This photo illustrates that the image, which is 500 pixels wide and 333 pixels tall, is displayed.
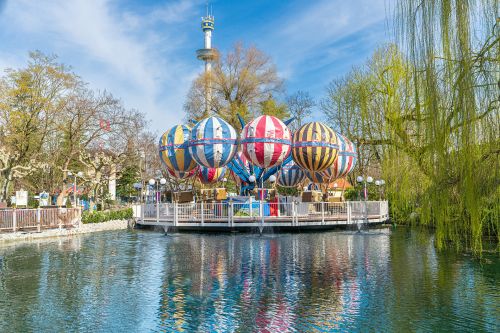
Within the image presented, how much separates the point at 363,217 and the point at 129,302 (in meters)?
18.0

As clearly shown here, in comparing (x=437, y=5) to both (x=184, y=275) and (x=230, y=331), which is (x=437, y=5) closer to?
(x=230, y=331)

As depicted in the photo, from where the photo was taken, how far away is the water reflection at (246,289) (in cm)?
765

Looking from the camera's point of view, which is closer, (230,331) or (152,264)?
(230,331)

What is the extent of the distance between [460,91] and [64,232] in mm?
21085

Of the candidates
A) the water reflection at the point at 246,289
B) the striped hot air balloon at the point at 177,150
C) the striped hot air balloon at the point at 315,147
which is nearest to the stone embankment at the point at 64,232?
the water reflection at the point at 246,289

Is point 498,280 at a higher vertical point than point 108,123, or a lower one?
lower

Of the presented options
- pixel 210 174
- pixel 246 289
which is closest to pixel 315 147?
pixel 210 174

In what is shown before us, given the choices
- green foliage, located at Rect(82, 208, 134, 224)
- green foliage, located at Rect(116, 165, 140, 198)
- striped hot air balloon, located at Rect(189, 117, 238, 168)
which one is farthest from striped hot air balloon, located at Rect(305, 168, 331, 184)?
green foliage, located at Rect(116, 165, 140, 198)

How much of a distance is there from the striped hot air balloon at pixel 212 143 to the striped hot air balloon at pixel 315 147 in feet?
13.5

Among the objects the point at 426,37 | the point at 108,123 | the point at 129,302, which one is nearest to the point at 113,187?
the point at 108,123

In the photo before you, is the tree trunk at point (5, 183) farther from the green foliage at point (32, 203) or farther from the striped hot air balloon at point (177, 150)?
the green foliage at point (32, 203)

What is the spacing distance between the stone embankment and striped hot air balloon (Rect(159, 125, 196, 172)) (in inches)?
198

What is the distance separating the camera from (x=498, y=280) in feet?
34.6

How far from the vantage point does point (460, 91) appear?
710 cm
